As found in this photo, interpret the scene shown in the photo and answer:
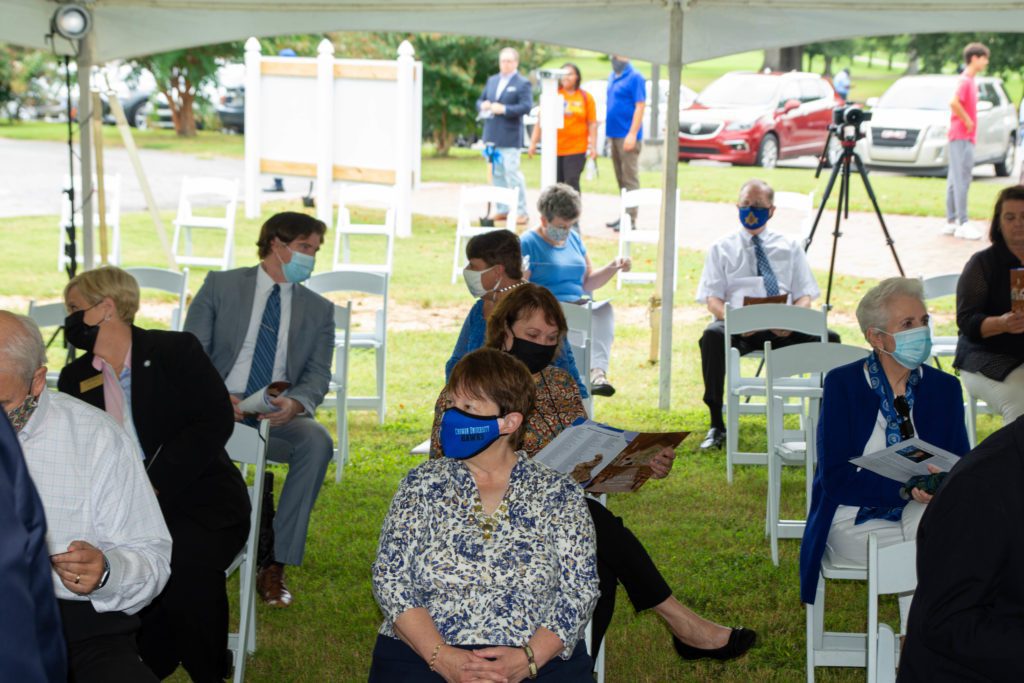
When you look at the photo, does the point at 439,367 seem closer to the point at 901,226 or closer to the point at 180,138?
the point at 901,226

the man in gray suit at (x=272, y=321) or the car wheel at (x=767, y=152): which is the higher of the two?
the car wheel at (x=767, y=152)

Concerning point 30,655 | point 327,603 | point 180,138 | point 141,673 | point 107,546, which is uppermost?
point 180,138

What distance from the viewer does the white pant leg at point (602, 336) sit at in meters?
8.35

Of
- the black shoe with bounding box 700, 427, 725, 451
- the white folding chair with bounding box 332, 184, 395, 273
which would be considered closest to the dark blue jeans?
the black shoe with bounding box 700, 427, 725, 451

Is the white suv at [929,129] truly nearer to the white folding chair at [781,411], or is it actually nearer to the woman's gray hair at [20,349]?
the white folding chair at [781,411]

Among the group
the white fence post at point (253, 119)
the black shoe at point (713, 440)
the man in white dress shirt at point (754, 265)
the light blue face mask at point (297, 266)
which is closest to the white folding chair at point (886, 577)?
the light blue face mask at point (297, 266)

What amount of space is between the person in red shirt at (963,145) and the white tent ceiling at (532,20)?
22.9ft

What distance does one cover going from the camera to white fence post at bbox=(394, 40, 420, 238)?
1436 centimetres

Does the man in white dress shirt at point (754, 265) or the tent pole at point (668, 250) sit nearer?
the man in white dress shirt at point (754, 265)

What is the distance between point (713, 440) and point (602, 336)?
1.36m

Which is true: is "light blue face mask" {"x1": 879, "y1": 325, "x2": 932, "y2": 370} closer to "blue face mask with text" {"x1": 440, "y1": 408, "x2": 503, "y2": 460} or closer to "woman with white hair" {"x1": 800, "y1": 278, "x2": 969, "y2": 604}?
"woman with white hair" {"x1": 800, "y1": 278, "x2": 969, "y2": 604}

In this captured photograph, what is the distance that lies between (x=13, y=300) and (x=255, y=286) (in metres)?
6.40

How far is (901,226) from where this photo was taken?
14.5 metres

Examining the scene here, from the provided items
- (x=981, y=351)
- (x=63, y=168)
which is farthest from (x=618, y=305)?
(x=63, y=168)
